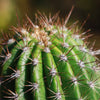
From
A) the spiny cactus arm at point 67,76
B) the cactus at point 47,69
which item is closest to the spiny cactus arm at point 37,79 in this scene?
the cactus at point 47,69

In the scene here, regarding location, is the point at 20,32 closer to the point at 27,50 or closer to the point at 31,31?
the point at 31,31

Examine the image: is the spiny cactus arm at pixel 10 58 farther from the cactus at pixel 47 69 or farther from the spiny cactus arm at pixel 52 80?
the spiny cactus arm at pixel 52 80

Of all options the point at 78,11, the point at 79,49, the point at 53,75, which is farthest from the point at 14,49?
the point at 78,11

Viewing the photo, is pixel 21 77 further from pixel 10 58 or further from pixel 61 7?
pixel 61 7

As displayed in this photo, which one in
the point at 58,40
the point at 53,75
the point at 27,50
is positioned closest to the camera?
the point at 53,75

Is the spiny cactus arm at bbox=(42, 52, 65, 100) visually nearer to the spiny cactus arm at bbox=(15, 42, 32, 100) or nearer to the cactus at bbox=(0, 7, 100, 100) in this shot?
the cactus at bbox=(0, 7, 100, 100)

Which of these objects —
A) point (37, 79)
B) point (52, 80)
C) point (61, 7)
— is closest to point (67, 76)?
point (52, 80)
